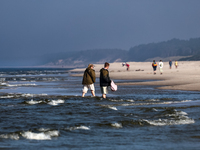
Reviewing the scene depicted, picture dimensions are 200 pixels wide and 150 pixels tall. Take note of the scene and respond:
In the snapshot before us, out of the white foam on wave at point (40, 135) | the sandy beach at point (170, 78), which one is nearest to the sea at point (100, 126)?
the white foam on wave at point (40, 135)

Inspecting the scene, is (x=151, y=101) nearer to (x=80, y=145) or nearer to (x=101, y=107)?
(x=101, y=107)

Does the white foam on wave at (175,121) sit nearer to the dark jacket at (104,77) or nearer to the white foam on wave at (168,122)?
the white foam on wave at (168,122)

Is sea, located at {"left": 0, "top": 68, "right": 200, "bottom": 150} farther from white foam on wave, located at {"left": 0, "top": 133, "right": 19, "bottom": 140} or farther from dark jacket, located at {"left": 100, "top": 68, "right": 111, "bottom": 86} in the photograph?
dark jacket, located at {"left": 100, "top": 68, "right": 111, "bottom": 86}

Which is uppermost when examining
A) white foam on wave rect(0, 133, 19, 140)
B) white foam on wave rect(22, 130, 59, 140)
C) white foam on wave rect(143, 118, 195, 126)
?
white foam on wave rect(0, 133, 19, 140)

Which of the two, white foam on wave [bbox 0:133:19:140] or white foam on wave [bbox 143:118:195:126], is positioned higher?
white foam on wave [bbox 0:133:19:140]

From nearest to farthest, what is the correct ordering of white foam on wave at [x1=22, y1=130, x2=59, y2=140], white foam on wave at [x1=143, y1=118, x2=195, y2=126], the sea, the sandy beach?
the sea
white foam on wave at [x1=22, y1=130, x2=59, y2=140]
white foam on wave at [x1=143, y1=118, x2=195, y2=126]
the sandy beach

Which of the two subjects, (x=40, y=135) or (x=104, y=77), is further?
(x=104, y=77)

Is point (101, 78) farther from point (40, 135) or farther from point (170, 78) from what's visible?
point (170, 78)

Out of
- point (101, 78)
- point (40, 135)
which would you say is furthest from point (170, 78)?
point (40, 135)

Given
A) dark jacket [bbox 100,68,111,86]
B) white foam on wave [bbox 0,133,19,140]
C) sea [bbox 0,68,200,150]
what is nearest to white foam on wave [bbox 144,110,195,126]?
sea [bbox 0,68,200,150]

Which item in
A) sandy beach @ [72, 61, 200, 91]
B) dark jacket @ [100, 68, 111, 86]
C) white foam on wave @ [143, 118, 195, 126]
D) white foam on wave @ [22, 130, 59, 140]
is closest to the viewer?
white foam on wave @ [22, 130, 59, 140]

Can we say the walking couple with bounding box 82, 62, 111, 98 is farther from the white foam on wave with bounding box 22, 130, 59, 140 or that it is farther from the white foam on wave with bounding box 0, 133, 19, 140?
the white foam on wave with bounding box 0, 133, 19, 140

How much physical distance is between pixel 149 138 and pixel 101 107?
620 centimetres

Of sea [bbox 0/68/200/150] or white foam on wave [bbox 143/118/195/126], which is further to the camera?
white foam on wave [bbox 143/118/195/126]
